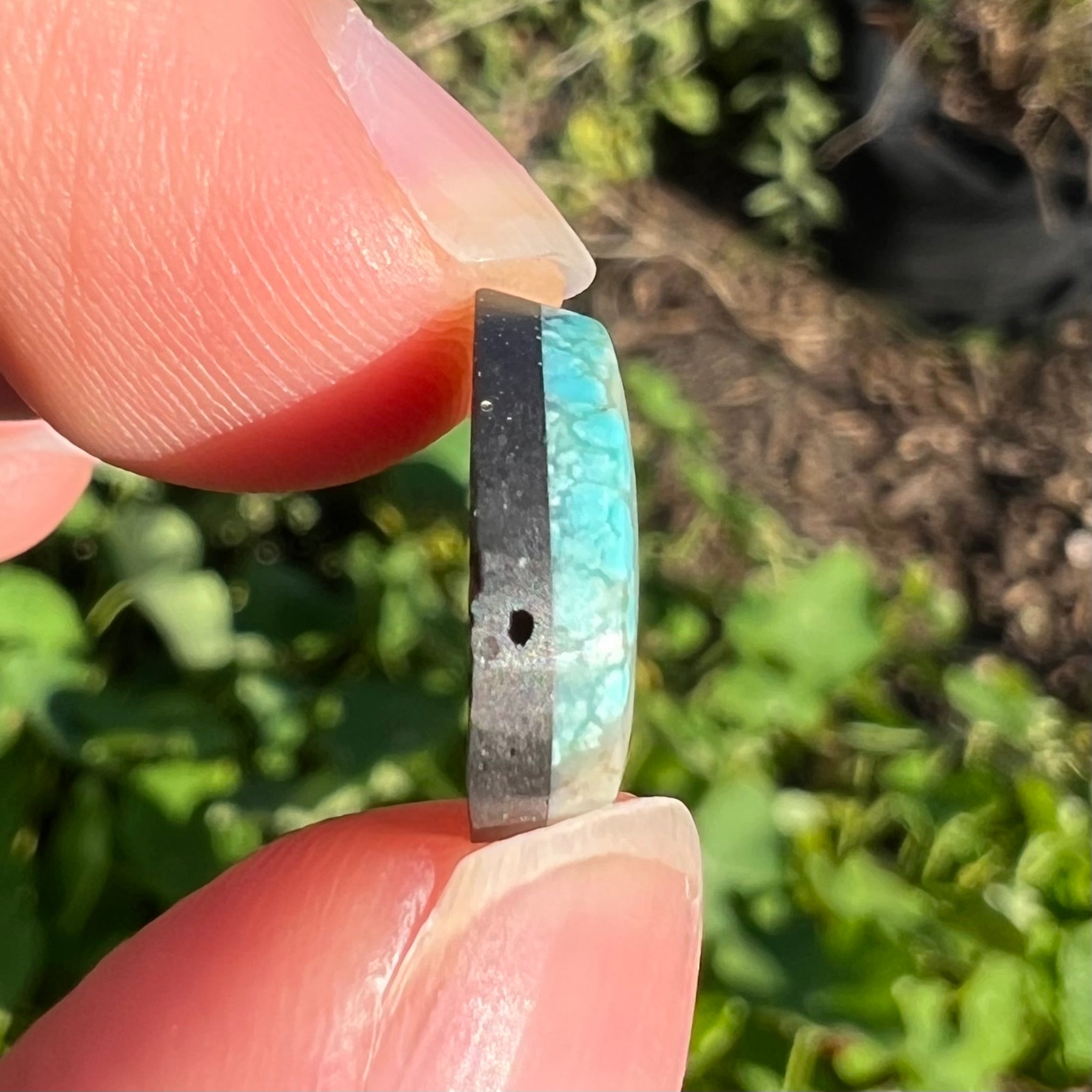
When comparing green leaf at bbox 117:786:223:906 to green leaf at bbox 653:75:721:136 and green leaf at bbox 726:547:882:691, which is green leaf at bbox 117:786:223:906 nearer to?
green leaf at bbox 726:547:882:691

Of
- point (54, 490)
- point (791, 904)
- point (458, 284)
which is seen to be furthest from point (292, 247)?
point (791, 904)

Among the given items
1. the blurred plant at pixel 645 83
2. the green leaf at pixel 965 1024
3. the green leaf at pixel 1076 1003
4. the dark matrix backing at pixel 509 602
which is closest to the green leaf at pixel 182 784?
the dark matrix backing at pixel 509 602

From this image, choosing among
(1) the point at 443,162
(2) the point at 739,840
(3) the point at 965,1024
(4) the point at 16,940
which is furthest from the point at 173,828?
(3) the point at 965,1024

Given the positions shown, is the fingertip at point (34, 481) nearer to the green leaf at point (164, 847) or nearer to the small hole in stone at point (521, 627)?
the green leaf at point (164, 847)

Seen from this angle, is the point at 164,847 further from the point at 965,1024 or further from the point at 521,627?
the point at 965,1024

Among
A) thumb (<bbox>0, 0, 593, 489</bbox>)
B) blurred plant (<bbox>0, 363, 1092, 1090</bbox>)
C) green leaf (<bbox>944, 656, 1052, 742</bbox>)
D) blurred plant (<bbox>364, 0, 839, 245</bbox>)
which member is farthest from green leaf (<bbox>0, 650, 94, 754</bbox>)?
blurred plant (<bbox>364, 0, 839, 245</bbox>)

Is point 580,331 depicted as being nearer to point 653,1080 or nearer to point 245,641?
point 653,1080
